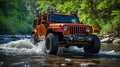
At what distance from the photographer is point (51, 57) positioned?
476 inches

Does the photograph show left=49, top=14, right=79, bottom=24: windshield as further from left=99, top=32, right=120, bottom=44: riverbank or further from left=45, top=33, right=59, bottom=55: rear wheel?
left=99, top=32, right=120, bottom=44: riverbank

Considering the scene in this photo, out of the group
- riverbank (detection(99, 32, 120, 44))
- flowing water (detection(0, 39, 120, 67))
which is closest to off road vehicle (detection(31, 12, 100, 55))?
flowing water (detection(0, 39, 120, 67))

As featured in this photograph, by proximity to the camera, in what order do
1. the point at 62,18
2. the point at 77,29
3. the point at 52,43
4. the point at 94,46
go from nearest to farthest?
1. the point at 52,43
2. the point at 77,29
3. the point at 94,46
4. the point at 62,18

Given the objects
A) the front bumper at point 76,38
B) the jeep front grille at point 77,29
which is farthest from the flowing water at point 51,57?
the jeep front grille at point 77,29

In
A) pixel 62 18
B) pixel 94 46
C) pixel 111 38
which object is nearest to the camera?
pixel 94 46

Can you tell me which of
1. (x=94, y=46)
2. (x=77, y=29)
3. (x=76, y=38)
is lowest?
(x=94, y=46)

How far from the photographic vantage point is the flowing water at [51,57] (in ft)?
31.7

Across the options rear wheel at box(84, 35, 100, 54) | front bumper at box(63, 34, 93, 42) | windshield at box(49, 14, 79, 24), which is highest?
windshield at box(49, 14, 79, 24)

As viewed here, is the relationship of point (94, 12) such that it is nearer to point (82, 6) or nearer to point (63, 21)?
point (82, 6)

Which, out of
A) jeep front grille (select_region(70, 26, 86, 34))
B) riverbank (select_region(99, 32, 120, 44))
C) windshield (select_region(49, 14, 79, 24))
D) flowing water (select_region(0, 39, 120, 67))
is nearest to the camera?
flowing water (select_region(0, 39, 120, 67))

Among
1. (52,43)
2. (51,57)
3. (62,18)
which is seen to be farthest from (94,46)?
(51,57)

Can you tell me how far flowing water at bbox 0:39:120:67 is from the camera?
9664mm

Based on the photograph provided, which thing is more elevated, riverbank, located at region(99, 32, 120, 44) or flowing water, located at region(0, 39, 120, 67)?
flowing water, located at region(0, 39, 120, 67)

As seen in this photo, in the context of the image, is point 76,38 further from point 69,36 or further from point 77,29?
point 77,29
